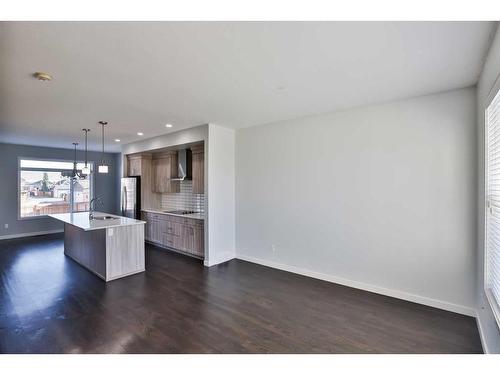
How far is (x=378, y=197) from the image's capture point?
11.1 feet

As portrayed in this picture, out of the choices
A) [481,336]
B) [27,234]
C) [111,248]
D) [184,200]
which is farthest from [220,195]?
[27,234]

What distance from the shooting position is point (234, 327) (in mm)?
2539

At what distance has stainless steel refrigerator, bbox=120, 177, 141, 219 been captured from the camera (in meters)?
6.20

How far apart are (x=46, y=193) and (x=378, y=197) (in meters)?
8.94

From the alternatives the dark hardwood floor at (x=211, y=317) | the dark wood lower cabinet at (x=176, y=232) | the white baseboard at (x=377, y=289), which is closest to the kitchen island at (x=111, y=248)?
the dark hardwood floor at (x=211, y=317)

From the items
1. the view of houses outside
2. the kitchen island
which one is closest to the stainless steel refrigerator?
the kitchen island

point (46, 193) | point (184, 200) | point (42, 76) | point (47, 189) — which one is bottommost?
point (184, 200)

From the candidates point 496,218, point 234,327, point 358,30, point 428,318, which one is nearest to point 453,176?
point 496,218

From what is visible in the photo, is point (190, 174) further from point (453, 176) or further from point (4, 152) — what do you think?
point (4, 152)

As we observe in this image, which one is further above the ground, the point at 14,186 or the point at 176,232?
the point at 14,186

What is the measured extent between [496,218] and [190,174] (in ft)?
16.8

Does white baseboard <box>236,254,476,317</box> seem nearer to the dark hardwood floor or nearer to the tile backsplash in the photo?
the dark hardwood floor

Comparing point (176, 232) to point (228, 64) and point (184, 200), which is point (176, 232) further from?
point (228, 64)

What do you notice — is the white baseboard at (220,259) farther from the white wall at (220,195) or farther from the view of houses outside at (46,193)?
the view of houses outside at (46,193)
